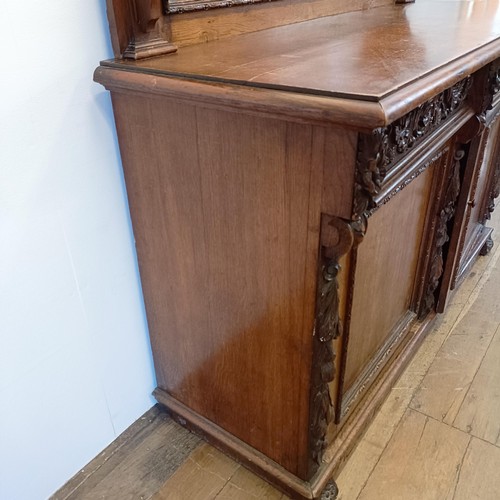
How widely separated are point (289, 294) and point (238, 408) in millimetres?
416

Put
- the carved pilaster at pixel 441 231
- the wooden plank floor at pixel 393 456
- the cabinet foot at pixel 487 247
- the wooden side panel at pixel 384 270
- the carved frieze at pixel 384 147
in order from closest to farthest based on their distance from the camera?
the carved frieze at pixel 384 147 < the wooden side panel at pixel 384 270 < the wooden plank floor at pixel 393 456 < the carved pilaster at pixel 441 231 < the cabinet foot at pixel 487 247

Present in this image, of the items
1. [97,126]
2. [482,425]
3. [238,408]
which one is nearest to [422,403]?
[482,425]

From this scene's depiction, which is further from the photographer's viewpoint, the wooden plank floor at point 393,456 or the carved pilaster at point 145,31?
the wooden plank floor at point 393,456

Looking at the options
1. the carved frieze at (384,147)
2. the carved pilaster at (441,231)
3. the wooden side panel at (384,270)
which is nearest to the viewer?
the carved frieze at (384,147)

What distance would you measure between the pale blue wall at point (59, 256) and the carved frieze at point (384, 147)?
562mm

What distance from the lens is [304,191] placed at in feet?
2.65

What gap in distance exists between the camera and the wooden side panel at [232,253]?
84 cm

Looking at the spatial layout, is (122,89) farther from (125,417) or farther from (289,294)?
(125,417)

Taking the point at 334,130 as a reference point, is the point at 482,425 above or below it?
below

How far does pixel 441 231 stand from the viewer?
1448mm

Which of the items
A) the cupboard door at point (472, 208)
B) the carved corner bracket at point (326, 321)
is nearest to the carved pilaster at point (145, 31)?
the carved corner bracket at point (326, 321)

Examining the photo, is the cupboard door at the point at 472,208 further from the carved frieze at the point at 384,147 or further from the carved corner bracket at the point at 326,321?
the carved corner bracket at the point at 326,321

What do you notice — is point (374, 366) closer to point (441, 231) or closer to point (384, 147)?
point (441, 231)

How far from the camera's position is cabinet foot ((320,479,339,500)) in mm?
1183
